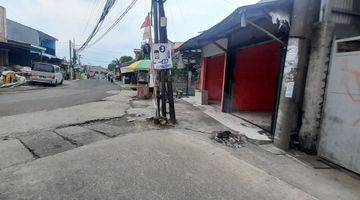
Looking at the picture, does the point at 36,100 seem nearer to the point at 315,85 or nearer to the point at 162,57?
the point at 162,57

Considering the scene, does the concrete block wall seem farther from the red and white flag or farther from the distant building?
the distant building

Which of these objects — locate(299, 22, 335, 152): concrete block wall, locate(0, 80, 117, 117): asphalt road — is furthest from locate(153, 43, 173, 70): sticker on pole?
locate(0, 80, 117, 117): asphalt road

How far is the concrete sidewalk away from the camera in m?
4.07

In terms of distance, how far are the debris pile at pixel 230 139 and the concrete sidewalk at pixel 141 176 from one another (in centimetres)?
70

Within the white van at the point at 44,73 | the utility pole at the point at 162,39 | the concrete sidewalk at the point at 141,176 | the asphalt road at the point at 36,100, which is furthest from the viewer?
the white van at the point at 44,73

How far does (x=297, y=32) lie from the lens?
6352mm

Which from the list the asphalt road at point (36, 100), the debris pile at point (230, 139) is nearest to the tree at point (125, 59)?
the asphalt road at point (36, 100)

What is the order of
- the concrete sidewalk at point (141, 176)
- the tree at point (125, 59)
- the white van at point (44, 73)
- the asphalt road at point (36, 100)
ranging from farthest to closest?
1. the tree at point (125, 59)
2. the white van at point (44, 73)
3. the asphalt road at point (36, 100)
4. the concrete sidewalk at point (141, 176)

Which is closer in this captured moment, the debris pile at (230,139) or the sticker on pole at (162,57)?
the debris pile at (230,139)

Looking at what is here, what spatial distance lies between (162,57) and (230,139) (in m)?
2.92

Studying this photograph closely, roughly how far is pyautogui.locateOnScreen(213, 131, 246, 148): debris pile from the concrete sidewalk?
2.29 feet

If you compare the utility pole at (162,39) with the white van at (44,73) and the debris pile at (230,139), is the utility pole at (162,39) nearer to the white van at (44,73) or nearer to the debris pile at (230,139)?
the debris pile at (230,139)

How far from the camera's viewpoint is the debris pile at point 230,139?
22.0ft

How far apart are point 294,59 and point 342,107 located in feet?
4.47
